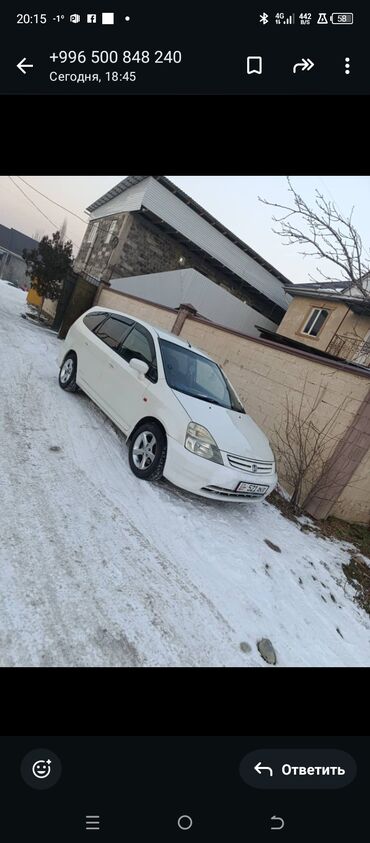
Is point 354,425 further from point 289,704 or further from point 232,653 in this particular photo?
point 289,704

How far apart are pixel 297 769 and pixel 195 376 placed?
3818 mm

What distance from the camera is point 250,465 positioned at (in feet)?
11.6

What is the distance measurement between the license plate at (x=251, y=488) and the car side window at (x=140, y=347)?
1.67m

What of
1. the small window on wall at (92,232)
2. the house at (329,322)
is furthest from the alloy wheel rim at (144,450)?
the small window on wall at (92,232)

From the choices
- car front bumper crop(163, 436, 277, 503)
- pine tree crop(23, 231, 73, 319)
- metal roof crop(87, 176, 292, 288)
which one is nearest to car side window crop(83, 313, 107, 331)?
car front bumper crop(163, 436, 277, 503)

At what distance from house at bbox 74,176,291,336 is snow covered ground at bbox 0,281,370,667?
1281cm

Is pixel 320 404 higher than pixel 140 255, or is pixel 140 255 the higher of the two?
pixel 140 255

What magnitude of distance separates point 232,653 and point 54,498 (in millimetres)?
1775

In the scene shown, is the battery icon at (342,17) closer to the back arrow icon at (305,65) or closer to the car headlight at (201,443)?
the back arrow icon at (305,65)

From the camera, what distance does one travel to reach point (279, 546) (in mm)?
3686

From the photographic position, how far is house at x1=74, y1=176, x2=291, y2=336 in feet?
51.6

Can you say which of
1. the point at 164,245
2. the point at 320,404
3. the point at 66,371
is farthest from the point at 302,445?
the point at 164,245

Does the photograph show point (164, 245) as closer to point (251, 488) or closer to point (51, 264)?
point (51, 264)

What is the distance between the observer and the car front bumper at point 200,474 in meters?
3.29
